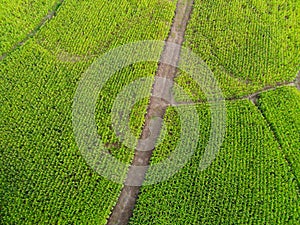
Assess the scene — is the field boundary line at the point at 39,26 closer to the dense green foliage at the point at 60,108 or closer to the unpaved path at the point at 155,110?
the dense green foliage at the point at 60,108

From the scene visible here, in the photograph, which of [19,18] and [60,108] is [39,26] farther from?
[60,108]

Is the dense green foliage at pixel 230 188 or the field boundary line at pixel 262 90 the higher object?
the field boundary line at pixel 262 90

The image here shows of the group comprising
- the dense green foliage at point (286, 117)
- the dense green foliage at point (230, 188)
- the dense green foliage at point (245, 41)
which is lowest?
the dense green foliage at point (230, 188)

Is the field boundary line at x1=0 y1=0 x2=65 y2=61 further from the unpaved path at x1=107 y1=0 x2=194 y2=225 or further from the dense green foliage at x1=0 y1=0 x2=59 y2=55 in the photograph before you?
the unpaved path at x1=107 y1=0 x2=194 y2=225

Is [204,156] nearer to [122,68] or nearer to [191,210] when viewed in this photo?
[191,210]

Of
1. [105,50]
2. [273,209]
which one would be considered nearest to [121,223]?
[273,209]

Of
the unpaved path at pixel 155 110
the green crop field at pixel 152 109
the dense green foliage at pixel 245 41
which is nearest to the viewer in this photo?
the green crop field at pixel 152 109

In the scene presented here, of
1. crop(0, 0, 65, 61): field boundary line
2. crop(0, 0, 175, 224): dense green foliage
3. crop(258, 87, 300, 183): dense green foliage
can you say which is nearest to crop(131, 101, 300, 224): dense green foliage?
crop(258, 87, 300, 183): dense green foliage

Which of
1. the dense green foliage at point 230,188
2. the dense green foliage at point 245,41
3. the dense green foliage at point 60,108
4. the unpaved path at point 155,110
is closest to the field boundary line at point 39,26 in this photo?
the dense green foliage at point 60,108
